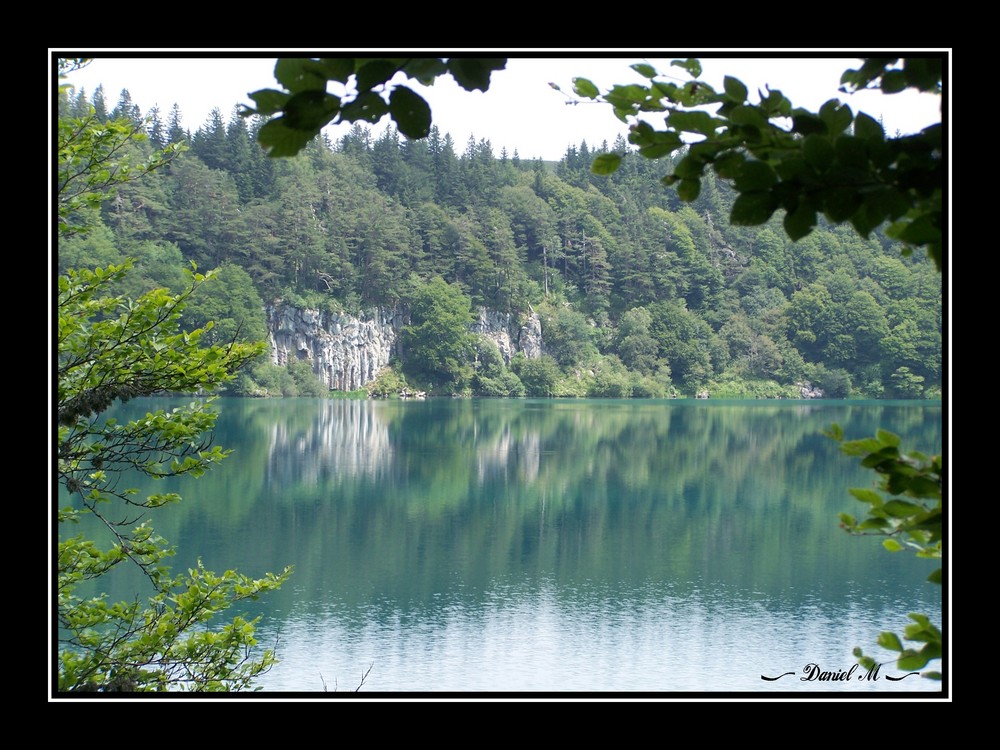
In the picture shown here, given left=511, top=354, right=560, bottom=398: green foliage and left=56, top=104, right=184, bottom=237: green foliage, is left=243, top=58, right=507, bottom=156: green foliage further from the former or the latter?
left=511, top=354, right=560, bottom=398: green foliage

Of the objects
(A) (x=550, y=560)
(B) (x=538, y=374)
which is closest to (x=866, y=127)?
(A) (x=550, y=560)

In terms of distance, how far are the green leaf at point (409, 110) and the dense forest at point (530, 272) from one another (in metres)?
54.8

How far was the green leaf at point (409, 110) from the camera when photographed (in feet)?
3.35

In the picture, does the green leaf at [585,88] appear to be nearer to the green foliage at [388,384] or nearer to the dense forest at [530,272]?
the dense forest at [530,272]

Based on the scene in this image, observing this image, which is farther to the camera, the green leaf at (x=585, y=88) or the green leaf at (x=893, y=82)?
the green leaf at (x=585, y=88)

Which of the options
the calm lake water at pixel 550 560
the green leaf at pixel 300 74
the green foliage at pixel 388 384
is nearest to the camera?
the green leaf at pixel 300 74

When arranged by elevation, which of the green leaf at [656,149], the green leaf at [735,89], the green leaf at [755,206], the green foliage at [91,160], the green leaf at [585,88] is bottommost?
the green leaf at [755,206]

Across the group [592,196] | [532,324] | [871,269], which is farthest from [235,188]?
[871,269]

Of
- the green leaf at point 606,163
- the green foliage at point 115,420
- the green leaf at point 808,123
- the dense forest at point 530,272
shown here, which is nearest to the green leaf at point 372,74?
the green leaf at point 606,163

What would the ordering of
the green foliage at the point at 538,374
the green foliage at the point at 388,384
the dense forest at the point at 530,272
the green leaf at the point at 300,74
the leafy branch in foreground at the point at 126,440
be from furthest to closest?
1. the green foliage at the point at 538,374
2. the green foliage at the point at 388,384
3. the dense forest at the point at 530,272
4. the leafy branch in foreground at the point at 126,440
5. the green leaf at the point at 300,74

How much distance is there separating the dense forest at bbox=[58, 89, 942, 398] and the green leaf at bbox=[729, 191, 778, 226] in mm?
54837
